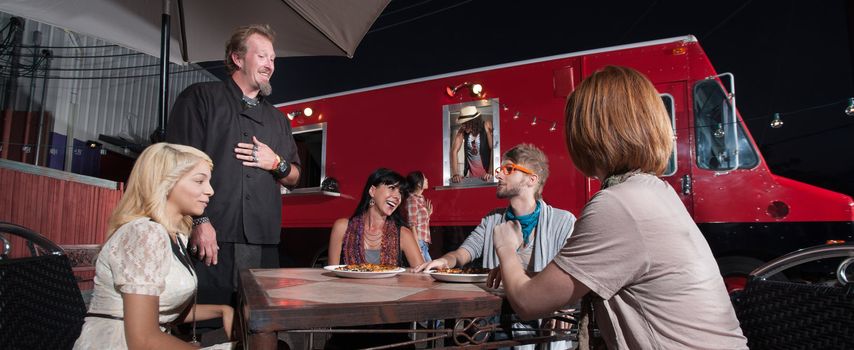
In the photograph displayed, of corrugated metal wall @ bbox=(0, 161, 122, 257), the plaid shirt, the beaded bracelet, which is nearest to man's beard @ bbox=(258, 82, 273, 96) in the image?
the beaded bracelet

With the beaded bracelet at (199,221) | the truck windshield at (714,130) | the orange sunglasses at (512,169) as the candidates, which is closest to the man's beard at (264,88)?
the beaded bracelet at (199,221)

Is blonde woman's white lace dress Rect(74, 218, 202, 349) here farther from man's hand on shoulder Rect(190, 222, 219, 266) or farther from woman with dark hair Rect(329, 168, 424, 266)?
woman with dark hair Rect(329, 168, 424, 266)

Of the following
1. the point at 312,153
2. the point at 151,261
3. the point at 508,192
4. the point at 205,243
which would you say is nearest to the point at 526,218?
the point at 508,192

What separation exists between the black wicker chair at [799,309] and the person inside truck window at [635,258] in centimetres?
25

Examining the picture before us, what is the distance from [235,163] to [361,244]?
1.51 m

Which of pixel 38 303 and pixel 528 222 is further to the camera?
pixel 528 222

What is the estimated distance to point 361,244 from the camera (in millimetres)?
3547

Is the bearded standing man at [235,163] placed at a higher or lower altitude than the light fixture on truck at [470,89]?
lower

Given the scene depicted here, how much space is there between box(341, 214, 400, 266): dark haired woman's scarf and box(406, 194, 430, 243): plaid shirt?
3.38 feet

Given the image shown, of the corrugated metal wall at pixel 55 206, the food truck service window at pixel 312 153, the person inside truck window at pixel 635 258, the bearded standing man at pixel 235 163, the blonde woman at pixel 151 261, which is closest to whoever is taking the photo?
the person inside truck window at pixel 635 258

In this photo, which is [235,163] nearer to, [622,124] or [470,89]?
[622,124]

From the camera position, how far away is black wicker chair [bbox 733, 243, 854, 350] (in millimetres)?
1188

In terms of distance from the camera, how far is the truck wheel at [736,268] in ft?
13.3

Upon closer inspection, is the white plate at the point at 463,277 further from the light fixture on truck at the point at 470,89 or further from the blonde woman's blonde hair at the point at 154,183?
the light fixture on truck at the point at 470,89
